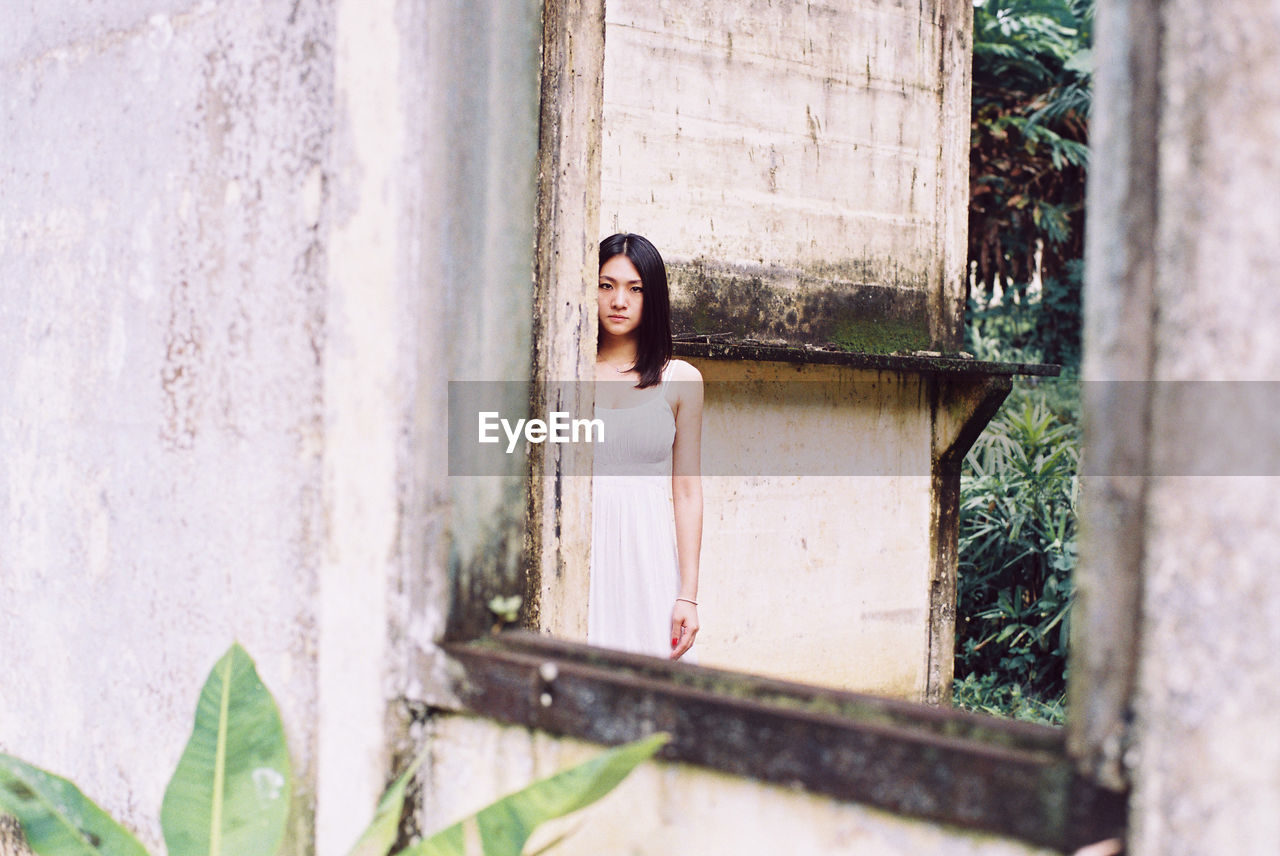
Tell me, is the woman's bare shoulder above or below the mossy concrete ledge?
below

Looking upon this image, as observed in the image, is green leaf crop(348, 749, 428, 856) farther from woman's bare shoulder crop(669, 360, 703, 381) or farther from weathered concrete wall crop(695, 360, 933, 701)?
weathered concrete wall crop(695, 360, 933, 701)

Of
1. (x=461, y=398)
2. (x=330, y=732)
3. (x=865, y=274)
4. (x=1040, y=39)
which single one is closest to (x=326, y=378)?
(x=461, y=398)

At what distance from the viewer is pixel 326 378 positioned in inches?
76.1

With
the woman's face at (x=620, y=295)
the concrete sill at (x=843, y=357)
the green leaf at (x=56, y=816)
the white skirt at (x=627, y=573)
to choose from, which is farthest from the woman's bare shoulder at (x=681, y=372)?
the green leaf at (x=56, y=816)

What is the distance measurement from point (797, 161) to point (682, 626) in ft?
6.20

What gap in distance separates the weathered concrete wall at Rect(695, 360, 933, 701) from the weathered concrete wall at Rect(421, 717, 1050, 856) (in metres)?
2.23

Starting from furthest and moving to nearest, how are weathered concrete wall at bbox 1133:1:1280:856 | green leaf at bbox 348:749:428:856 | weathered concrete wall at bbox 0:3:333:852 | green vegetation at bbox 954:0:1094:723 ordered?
1. green vegetation at bbox 954:0:1094:723
2. weathered concrete wall at bbox 0:3:333:852
3. green leaf at bbox 348:749:428:856
4. weathered concrete wall at bbox 1133:1:1280:856

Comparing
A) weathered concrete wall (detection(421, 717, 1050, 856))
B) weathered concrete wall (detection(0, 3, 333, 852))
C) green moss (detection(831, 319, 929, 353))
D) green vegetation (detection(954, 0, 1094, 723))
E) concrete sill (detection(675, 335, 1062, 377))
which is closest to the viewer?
weathered concrete wall (detection(421, 717, 1050, 856))

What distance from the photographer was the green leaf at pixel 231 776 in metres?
1.83

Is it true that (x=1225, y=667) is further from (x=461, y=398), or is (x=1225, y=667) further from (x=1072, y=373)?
(x=1072, y=373)

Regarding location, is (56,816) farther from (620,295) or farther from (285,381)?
(620,295)

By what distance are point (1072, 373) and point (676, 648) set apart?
673 cm

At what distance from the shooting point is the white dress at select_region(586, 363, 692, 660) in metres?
3.03

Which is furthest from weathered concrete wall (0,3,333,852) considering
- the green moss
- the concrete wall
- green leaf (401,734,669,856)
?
the green moss
